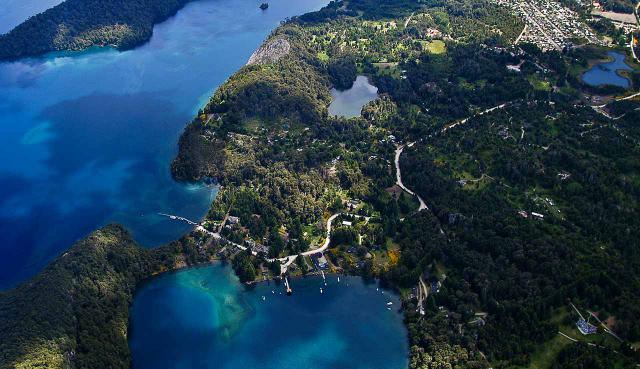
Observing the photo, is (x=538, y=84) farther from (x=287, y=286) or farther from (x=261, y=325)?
(x=261, y=325)

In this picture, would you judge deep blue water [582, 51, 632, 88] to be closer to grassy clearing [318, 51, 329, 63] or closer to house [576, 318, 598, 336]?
grassy clearing [318, 51, 329, 63]

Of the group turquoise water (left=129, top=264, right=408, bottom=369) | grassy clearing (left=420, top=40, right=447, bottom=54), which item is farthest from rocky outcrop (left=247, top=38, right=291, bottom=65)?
turquoise water (left=129, top=264, right=408, bottom=369)

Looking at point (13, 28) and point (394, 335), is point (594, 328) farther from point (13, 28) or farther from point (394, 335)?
point (13, 28)

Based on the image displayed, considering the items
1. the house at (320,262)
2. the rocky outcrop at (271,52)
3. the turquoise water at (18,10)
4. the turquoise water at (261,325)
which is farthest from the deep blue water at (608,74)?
the turquoise water at (18,10)

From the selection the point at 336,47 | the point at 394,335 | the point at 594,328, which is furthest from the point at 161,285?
the point at 336,47

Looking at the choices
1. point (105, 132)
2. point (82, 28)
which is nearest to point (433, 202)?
point (105, 132)

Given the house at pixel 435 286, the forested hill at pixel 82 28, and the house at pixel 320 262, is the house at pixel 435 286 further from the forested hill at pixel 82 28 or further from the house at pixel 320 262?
the forested hill at pixel 82 28
